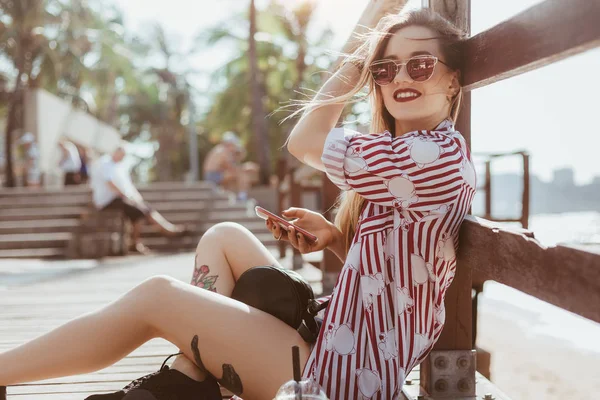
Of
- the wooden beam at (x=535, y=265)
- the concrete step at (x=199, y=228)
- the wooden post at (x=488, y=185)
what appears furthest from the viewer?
the concrete step at (x=199, y=228)

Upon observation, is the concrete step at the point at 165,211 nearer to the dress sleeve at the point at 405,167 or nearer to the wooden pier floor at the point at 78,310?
the wooden pier floor at the point at 78,310

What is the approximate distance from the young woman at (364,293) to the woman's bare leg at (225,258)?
0.25 metres

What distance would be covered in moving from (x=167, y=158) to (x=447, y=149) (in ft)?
109

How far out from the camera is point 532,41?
111cm

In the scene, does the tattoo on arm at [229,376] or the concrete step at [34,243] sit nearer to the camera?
the tattoo on arm at [229,376]

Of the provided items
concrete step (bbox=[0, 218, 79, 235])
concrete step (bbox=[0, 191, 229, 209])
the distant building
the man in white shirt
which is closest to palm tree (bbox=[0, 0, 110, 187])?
concrete step (bbox=[0, 191, 229, 209])

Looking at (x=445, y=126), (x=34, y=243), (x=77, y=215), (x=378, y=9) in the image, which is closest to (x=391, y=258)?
(x=445, y=126)

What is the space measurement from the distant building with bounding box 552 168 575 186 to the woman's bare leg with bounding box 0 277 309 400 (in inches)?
585

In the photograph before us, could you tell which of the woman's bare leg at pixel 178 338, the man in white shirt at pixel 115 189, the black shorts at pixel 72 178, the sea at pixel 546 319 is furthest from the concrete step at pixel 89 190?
the woman's bare leg at pixel 178 338

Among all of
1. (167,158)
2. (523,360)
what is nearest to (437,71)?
(523,360)

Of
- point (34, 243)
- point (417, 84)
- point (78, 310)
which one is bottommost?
point (34, 243)

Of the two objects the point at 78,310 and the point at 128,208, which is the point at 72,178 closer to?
the point at 128,208

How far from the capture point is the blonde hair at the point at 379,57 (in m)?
1.50

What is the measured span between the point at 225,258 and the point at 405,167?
0.74 m
